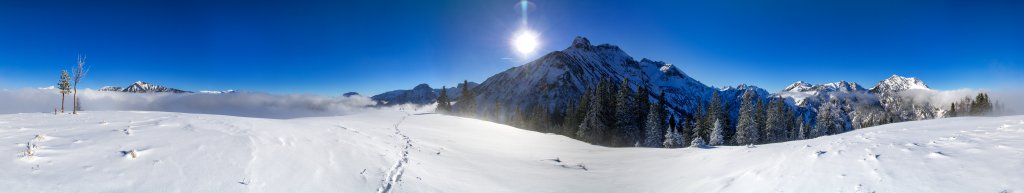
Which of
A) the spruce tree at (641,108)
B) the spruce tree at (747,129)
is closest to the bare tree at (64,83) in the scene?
the spruce tree at (641,108)

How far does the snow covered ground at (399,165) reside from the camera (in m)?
8.83

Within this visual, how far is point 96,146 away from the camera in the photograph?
10.5 m

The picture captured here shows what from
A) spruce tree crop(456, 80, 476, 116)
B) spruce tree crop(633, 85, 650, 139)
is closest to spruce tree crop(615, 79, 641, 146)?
spruce tree crop(633, 85, 650, 139)

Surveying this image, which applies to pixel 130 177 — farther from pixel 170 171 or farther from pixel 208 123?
pixel 208 123

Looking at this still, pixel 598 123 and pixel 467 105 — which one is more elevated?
pixel 467 105

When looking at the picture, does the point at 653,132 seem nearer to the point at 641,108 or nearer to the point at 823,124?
the point at 641,108

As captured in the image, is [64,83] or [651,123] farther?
[651,123]

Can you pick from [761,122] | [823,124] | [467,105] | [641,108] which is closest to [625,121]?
[641,108]

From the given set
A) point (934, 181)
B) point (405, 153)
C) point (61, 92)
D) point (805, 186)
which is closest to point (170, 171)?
point (405, 153)

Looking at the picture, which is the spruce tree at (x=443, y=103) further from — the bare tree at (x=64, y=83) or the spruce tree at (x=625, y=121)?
the bare tree at (x=64, y=83)

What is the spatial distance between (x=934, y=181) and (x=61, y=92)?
47.1m

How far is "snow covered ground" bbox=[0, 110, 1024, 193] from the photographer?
8.83 meters

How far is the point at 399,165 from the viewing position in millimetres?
14281

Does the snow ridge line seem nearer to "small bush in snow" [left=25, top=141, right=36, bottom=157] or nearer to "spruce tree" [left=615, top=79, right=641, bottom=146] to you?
"small bush in snow" [left=25, top=141, right=36, bottom=157]
